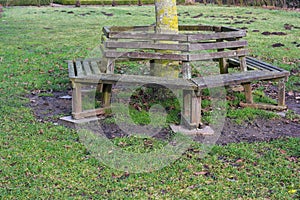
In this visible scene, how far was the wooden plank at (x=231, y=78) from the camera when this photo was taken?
5.32 metres

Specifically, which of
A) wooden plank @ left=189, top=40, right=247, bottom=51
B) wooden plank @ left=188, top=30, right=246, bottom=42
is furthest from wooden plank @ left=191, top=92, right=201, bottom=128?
wooden plank @ left=188, top=30, right=246, bottom=42

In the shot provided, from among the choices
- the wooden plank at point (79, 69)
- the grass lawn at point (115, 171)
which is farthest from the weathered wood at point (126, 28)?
the grass lawn at point (115, 171)

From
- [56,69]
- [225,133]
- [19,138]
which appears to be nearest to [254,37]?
[56,69]

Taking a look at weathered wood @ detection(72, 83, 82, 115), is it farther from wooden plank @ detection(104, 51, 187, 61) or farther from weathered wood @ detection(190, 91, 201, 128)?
weathered wood @ detection(190, 91, 201, 128)

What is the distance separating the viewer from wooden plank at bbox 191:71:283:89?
Result: 5.32 metres

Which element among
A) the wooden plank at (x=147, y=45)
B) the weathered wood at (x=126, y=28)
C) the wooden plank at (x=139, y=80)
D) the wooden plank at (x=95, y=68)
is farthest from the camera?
the weathered wood at (x=126, y=28)

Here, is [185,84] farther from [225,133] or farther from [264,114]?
[264,114]

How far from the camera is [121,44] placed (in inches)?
226

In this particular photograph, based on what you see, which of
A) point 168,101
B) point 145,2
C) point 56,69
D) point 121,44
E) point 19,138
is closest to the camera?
point 19,138

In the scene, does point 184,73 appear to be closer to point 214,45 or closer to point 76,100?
point 214,45

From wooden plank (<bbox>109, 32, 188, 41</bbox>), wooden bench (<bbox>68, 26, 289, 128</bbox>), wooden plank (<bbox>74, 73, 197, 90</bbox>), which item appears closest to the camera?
wooden plank (<bbox>74, 73, 197, 90</bbox>)

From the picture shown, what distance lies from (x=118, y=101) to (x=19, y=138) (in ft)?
5.66

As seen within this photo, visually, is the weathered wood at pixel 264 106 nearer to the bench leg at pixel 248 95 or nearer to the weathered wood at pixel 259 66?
the bench leg at pixel 248 95

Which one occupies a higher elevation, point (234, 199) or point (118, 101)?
point (118, 101)
